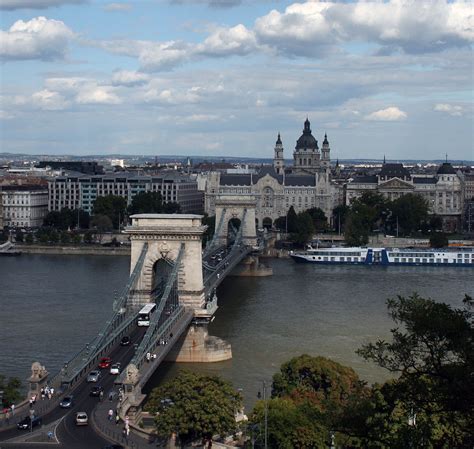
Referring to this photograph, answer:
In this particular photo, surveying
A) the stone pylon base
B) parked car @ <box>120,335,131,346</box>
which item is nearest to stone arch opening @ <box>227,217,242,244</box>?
the stone pylon base

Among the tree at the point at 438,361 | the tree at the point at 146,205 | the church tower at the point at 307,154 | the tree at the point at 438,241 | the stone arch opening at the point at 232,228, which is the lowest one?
the tree at the point at 438,241

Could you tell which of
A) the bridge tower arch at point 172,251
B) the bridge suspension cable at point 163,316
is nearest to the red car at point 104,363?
the bridge suspension cable at point 163,316

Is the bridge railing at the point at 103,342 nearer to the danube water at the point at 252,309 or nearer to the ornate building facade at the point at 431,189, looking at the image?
the danube water at the point at 252,309

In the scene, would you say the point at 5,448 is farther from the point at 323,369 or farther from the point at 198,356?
the point at 198,356

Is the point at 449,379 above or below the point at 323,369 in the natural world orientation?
above

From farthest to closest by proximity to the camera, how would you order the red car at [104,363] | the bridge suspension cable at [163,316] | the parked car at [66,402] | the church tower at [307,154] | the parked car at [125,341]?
1. the church tower at [307,154]
2. the parked car at [125,341]
3. the bridge suspension cable at [163,316]
4. the red car at [104,363]
5. the parked car at [66,402]

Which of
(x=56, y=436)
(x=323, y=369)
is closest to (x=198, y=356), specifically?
(x=323, y=369)
